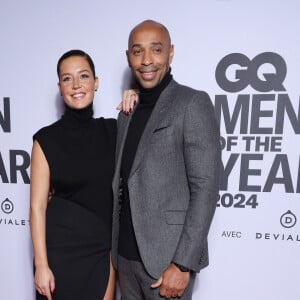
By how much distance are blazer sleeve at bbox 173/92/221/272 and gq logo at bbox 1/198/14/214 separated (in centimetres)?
135

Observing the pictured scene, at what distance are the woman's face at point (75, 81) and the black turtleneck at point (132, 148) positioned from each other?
0.24 m

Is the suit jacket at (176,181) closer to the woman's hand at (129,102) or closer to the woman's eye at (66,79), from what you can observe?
the woman's hand at (129,102)

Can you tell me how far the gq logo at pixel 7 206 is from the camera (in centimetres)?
205

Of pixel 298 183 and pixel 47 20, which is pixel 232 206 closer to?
pixel 298 183

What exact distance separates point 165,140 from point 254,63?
0.81 m

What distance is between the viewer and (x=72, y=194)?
139 centimetres

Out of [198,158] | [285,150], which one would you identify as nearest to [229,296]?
[285,150]

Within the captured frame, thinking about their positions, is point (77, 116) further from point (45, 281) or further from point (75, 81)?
point (45, 281)

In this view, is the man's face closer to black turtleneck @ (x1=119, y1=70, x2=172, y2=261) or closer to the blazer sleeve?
black turtleneck @ (x1=119, y1=70, x2=172, y2=261)

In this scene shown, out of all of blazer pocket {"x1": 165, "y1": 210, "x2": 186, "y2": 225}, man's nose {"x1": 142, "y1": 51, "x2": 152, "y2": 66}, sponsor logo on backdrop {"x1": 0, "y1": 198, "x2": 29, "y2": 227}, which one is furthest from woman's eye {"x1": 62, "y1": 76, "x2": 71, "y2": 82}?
sponsor logo on backdrop {"x1": 0, "y1": 198, "x2": 29, "y2": 227}

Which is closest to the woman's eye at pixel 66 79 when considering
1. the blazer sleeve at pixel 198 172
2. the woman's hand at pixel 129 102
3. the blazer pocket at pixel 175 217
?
the woman's hand at pixel 129 102

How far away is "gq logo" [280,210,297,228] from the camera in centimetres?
176

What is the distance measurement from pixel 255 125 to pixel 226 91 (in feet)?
0.77

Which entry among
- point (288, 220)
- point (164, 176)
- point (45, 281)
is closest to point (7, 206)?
point (45, 281)
